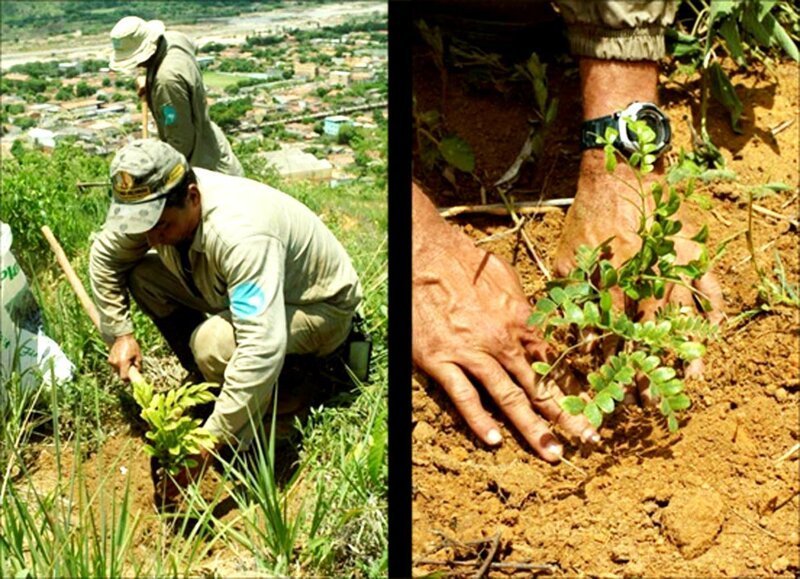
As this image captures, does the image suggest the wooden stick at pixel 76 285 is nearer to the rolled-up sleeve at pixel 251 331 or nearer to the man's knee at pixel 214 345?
the man's knee at pixel 214 345

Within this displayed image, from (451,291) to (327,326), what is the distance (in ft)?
1.18

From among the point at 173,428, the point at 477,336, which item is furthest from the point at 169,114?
the point at 477,336

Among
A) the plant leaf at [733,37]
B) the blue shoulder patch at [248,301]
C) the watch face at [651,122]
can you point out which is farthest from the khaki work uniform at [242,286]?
the plant leaf at [733,37]

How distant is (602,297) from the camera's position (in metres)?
2.11

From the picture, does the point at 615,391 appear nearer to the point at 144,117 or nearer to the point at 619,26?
the point at 619,26

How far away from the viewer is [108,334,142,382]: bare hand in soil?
2492 millimetres

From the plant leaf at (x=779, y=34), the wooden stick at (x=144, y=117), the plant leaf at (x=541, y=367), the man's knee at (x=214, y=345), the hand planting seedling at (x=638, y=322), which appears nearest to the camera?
the hand planting seedling at (x=638, y=322)

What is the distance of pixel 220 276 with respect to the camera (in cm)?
234

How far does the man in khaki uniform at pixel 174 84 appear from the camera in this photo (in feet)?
8.26

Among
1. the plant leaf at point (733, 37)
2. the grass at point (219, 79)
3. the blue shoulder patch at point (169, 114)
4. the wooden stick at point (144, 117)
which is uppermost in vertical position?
the plant leaf at point (733, 37)

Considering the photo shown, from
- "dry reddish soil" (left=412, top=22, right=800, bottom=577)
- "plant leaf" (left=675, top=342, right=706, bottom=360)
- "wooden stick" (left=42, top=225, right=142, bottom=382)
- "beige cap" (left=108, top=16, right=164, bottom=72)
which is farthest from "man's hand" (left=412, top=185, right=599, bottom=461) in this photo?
"wooden stick" (left=42, top=225, right=142, bottom=382)

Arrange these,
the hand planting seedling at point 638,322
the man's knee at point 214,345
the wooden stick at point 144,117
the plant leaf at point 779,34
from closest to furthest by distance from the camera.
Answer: the hand planting seedling at point 638,322 → the man's knee at point 214,345 → the wooden stick at point 144,117 → the plant leaf at point 779,34

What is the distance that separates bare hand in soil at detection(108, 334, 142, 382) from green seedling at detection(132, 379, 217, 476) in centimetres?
31

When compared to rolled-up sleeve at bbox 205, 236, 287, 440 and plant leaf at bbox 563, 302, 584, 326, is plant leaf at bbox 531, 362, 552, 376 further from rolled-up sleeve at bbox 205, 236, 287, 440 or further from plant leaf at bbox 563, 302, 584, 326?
rolled-up sleeve at bbox 205, 236, 287, 440
